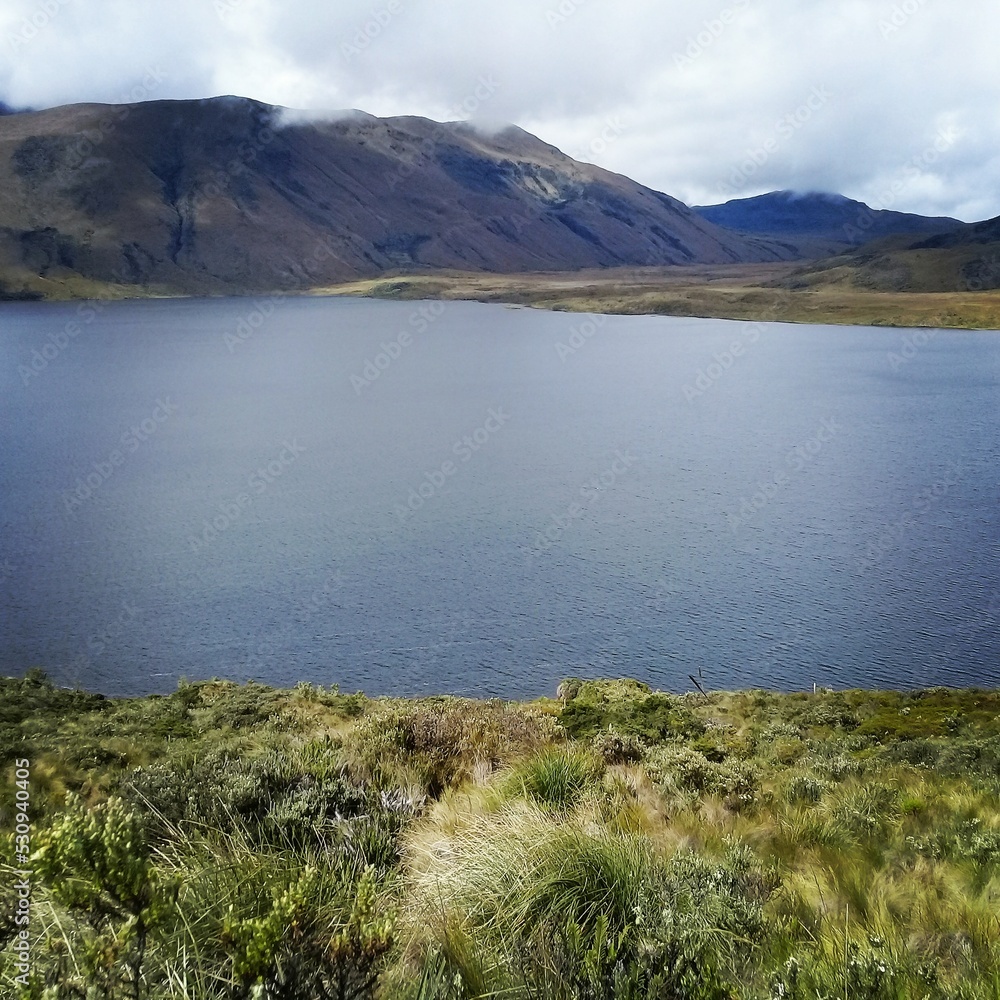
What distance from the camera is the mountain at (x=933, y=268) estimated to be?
151375 mm

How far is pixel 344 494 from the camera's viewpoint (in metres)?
38.8

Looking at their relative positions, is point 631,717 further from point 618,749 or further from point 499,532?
point 499,532

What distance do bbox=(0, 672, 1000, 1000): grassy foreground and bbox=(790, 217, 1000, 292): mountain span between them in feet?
547

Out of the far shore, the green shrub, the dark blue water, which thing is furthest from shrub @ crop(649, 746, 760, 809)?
the far shore

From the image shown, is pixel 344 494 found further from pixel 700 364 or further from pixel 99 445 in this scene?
pixel 700 364

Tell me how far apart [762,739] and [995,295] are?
139556 mm

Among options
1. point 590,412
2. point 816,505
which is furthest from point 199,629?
point 590,412

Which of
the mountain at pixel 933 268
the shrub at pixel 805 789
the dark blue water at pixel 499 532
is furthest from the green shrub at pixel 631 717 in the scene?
the mountain at pixel 933 268

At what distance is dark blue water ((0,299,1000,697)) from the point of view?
2444cm

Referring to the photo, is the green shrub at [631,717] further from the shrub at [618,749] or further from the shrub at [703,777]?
the shrub at [703,777]

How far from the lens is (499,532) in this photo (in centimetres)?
3378

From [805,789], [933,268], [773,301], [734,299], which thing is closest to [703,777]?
[805,789]

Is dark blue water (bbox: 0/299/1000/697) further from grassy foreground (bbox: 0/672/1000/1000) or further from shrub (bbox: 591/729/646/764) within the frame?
grassy foreground (bbox: 0/672/1000/1000)

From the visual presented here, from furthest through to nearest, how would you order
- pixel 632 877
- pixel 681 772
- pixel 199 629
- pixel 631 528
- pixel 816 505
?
pixel 816 505, pixel 631 528, pixel 199 629, pixel 681 772, pixel 632 877
